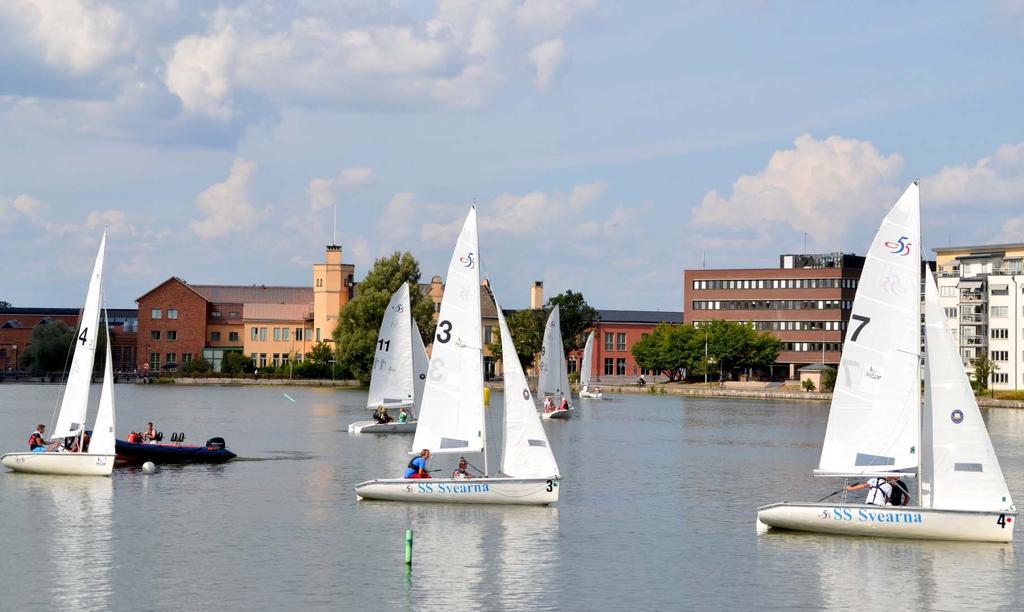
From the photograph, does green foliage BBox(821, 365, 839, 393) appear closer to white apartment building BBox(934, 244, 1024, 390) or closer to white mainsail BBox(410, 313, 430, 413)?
white apartment building BBox(934, 244, 1024, 390)

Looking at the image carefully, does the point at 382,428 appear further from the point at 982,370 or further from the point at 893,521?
the point at 982,370

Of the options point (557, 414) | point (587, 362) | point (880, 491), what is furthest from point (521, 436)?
point (587, 362)

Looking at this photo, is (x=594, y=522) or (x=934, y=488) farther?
(x=594, y=522)

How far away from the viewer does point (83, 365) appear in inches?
2272

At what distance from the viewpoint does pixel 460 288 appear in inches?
1948

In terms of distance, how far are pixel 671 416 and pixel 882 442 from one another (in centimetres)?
8387

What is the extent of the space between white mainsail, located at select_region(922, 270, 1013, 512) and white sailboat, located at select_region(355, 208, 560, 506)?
43.1 feet

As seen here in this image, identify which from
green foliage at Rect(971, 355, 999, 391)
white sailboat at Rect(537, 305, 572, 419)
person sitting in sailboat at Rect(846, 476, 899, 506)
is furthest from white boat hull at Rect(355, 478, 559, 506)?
green foliage at Rect(971, 355, 999, 391)

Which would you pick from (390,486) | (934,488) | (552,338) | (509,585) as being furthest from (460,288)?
(552,338)

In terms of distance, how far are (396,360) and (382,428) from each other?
5.44 metres

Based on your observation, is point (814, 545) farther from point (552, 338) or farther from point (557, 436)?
point (552, 338)

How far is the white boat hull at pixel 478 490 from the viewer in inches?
1913

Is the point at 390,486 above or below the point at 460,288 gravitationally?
below

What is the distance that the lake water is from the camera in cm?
3616
